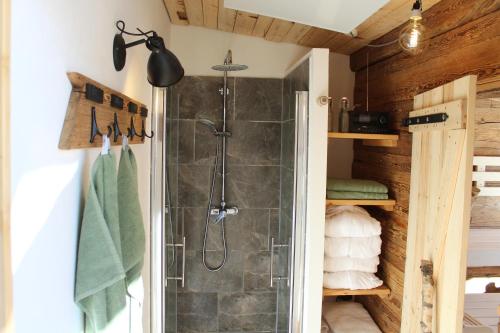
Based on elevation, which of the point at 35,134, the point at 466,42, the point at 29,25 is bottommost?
the point at 35,134

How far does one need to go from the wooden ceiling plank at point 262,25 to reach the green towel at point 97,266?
181 cm

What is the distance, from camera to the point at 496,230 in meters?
2.59

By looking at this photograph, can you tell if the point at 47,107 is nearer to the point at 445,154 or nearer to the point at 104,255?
the point at 104,255

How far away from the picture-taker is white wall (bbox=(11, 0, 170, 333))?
0.73 metres

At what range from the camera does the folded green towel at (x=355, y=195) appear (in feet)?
7.82

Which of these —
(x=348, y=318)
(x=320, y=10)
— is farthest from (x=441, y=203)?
(x=348, y=318)

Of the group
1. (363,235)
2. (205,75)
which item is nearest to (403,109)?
(363,235)

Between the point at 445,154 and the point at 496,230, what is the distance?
1291mm

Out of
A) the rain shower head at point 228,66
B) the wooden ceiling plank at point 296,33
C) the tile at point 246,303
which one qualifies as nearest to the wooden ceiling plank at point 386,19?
the wooden ceiling plank at point 296,33

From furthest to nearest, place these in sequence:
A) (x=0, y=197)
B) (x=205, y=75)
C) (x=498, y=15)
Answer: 1. (x=205, y=75)
2. (x=498, y=15)
3. (x=0, y=197)

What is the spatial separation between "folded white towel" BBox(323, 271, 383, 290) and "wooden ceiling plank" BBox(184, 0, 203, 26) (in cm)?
192

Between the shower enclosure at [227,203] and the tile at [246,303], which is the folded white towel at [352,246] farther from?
the tile at [246,303]

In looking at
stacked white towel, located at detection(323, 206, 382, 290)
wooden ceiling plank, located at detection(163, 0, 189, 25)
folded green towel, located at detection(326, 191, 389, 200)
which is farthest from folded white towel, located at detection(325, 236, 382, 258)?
wooden ceiling plank, located at detection(163, 0, 189, 25)

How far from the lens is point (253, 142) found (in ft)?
9.86
